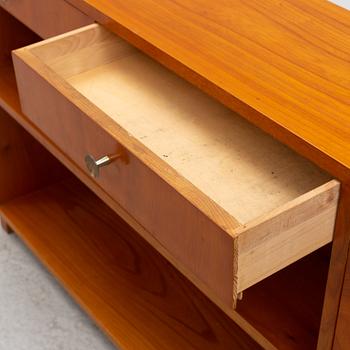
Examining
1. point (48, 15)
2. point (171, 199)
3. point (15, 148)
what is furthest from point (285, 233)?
point (15, 148)

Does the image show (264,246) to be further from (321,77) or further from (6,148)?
(6,148)

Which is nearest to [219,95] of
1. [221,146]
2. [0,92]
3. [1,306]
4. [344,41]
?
[221,146]

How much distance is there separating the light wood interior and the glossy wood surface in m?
0.47

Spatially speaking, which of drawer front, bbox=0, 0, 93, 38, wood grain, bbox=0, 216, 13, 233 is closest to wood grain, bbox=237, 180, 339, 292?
drawer front, bbox=0, 0, 93, 38

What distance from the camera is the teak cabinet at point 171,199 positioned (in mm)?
761

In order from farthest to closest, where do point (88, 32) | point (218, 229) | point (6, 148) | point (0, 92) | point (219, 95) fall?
point (6, 148)
point (0, 92)
point (88, 32)
point (219, 95)
point (218, 229)

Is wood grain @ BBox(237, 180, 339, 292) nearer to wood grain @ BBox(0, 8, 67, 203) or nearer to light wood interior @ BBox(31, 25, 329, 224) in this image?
light wood interior @ BBox(31, 25, 329, 224)

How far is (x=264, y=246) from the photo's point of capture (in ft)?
2.40

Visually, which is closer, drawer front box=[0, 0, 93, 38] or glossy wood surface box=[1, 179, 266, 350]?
drawer front box=[0, 0, 93, 38]

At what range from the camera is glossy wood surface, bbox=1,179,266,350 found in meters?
1.30

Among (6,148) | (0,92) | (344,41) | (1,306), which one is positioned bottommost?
(1,306)

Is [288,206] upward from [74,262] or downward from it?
upward

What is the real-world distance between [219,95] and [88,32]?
281mm

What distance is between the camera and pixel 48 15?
3.92 feet
